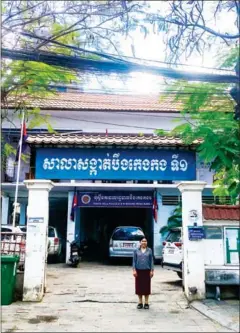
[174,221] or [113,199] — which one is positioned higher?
[113,199]

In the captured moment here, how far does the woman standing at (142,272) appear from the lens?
7.38m

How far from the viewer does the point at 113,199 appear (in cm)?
1553

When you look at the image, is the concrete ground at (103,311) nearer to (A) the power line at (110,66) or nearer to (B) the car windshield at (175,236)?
(B) the car windshield at (175,236)

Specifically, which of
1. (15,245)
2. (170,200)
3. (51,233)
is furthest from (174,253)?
(51,233)

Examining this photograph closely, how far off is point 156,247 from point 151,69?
1080 cm

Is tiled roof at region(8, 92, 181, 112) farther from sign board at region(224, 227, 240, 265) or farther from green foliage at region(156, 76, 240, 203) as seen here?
green foliage at region(156, 76, 240, 203)

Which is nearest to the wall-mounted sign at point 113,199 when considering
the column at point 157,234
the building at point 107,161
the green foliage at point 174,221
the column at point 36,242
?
the building at point 107,161

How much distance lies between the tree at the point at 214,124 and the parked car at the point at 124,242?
313 inches

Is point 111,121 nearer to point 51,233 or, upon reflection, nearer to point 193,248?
point 51,233

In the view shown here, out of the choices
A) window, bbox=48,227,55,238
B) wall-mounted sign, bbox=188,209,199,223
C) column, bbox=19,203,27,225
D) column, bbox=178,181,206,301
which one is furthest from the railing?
column, bbox=19,203,27,225

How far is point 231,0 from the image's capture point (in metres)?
5.62

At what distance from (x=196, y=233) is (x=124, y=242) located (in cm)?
658

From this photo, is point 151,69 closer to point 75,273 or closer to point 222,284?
point 222,284

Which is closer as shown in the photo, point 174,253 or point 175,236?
point 174,253
